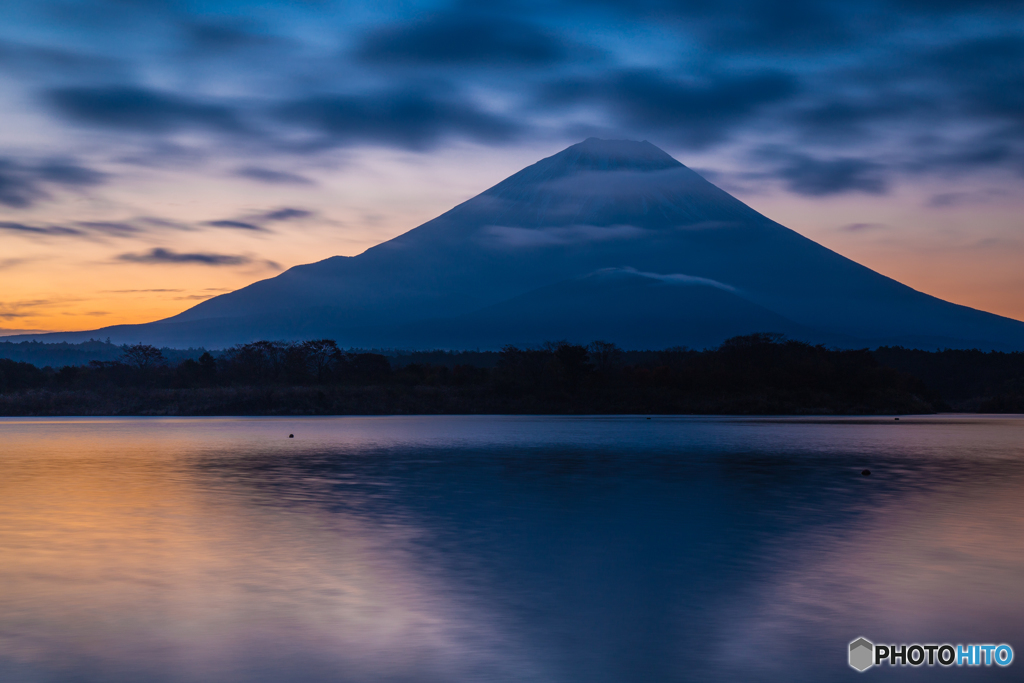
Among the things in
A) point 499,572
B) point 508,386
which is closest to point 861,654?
point 499,572

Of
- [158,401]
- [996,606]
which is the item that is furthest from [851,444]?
[158,401]

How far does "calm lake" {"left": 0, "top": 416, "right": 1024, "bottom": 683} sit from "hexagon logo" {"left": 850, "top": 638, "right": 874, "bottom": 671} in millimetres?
144

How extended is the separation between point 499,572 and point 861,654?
19.0ft

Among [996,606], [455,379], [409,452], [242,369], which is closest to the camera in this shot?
[996,606]

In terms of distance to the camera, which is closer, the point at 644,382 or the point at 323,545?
the point at 323,545

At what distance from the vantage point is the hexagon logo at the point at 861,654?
29.4ft

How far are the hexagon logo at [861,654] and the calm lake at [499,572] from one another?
0.47ft

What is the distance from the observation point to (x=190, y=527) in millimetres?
18141

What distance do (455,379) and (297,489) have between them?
8007 centimetres

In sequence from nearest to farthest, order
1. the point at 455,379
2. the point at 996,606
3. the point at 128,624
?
the point at 128,624 → the point at 996,606 → the point at 455,379

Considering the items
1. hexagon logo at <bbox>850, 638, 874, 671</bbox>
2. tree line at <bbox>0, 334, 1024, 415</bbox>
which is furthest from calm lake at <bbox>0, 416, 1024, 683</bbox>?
tree line at <bbox>0, 334, 1024, 415</bbox>

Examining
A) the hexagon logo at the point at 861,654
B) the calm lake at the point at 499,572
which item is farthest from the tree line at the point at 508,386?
the hexagon logo at the point at 861,654

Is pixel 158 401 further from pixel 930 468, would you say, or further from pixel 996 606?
pixel 996 606

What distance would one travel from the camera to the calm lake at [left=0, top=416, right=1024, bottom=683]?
9133mm
